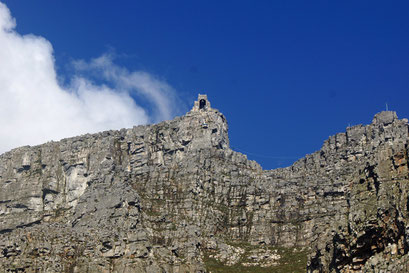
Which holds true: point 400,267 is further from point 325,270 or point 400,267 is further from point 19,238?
point 19,238

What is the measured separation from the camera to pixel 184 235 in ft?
646

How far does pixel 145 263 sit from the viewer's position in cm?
17850

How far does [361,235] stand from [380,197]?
411 centimetres

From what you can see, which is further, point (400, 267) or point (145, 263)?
point (145, 263)

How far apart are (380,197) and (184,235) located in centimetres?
13908

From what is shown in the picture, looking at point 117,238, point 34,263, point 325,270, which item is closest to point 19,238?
Result: point 34,263

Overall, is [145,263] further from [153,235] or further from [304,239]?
[304,239]

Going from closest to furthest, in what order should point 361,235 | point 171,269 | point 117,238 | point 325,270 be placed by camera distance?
point 361,235 → point 325,270 → point 171,269 → point 117,238

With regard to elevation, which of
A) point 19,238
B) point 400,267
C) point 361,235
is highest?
point 19,238

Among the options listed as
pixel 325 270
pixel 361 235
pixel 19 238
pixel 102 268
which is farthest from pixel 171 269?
pixel 361 235

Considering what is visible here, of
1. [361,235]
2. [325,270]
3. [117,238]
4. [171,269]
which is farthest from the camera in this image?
[117,238]

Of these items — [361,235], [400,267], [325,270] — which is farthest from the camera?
[325,270]

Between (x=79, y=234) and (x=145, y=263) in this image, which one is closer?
(x=145, y=263)

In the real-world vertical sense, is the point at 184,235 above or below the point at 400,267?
above
